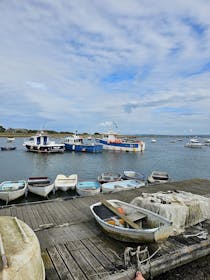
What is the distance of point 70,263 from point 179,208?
3479 mm

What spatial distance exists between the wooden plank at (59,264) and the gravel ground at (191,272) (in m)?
2.09

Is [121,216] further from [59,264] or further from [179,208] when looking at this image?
[59,264]

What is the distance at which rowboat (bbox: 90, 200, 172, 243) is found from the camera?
5.05m

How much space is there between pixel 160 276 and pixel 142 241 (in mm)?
826

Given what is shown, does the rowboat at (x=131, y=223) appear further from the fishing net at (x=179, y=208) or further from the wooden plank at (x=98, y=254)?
the wooden plank at (x=98, y=254)

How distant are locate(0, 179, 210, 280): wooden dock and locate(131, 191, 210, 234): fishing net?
44 centimetres

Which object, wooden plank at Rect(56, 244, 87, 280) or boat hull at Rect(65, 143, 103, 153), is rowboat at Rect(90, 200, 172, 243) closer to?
wooden plank at Rect(56, 244, 87, 280)

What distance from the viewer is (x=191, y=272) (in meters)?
4.96

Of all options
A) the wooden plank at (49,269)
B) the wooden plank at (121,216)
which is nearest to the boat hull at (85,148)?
the wooden plank at (121,216)

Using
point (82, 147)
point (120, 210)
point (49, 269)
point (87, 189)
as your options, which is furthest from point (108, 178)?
point (82, 147)

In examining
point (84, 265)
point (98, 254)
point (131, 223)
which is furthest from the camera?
point (131, 223)

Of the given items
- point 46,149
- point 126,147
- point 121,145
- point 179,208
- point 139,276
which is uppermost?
point 121,145

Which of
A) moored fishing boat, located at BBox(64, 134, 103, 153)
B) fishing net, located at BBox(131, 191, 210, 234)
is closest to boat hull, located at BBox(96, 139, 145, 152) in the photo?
moored fishing boat, located at BBox(64, 134, 103, 153)

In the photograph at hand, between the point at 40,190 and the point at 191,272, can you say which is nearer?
the point at 191,272
